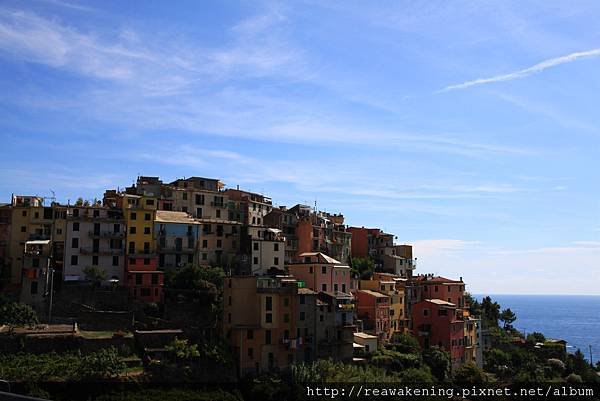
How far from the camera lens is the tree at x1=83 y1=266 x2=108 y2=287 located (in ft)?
167

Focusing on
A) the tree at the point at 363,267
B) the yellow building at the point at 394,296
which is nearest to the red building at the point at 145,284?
the yellow building at the point at 394,296

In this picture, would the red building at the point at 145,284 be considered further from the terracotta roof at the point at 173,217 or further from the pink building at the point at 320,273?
the pink building at the point at 320,273

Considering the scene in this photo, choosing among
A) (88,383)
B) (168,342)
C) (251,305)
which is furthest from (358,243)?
(88,383)

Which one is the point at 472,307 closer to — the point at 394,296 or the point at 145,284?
the point at 394,296

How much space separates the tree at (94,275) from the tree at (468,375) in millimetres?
34638

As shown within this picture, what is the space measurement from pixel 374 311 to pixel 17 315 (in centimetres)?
3398

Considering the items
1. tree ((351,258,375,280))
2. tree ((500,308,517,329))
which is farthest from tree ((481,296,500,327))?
tree ((351,258,375,280))

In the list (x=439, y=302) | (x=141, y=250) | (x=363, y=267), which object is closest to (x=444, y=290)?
(x=439, y=302)

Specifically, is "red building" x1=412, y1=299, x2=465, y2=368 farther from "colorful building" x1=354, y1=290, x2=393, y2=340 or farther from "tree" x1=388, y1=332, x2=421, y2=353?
"colorful building" x1=354, y1=290, x2=393, y2=340

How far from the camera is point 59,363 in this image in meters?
41.1

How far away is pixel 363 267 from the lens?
73.2 m

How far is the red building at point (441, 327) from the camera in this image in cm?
6425

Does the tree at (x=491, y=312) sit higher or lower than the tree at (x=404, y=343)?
higher

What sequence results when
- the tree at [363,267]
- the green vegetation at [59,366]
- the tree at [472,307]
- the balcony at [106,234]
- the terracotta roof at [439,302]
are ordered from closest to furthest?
the green vegetation at [59,366]
the balcony at [106,234]
the terracotta roof at [439,302]
the tree at [363,267]
the tree at [472,307]
